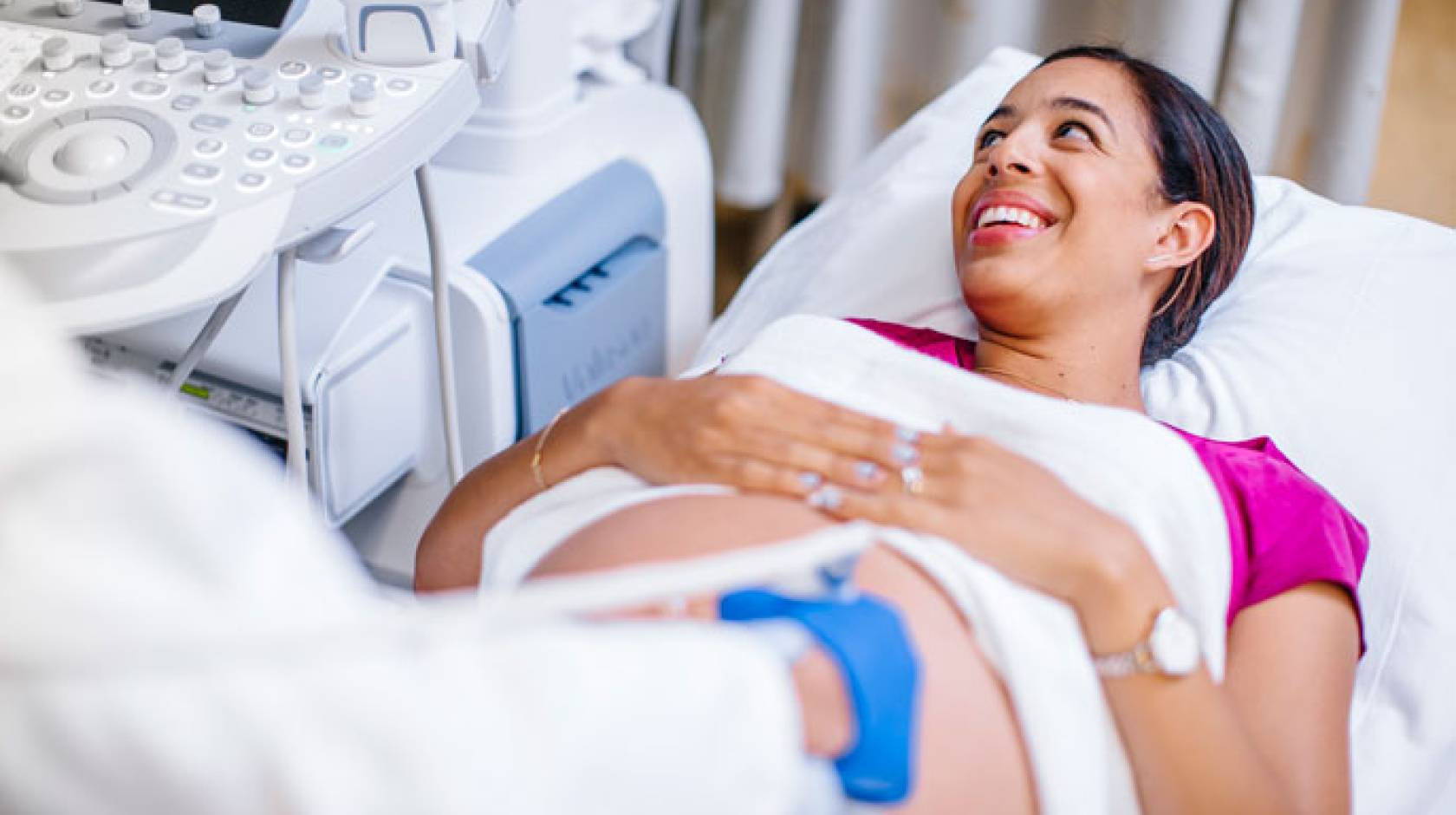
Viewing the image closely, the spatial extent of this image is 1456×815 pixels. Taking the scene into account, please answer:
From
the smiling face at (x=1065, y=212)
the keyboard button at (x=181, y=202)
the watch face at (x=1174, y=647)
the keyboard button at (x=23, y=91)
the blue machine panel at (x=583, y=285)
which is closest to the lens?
the watch face at (x=1174, y=647)

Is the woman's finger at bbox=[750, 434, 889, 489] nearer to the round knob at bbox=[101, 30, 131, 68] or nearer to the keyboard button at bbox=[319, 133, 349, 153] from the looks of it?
the keyboard button at bbox=[319, 133, 349, 153]

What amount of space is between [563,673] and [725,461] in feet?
1.44

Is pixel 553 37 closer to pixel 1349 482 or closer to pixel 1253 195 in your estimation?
pixel 1253 195

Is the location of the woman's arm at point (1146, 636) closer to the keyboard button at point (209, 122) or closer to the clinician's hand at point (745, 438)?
the clinician's hand at point (745, 438)

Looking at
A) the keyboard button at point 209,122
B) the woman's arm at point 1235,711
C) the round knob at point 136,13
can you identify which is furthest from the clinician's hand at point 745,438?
the round knob at point 136,13

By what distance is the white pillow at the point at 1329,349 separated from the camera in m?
1.21

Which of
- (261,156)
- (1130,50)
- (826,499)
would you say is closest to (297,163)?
(261,156)

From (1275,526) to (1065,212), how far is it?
34cm

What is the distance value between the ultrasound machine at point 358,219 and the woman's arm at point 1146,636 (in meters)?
0.51

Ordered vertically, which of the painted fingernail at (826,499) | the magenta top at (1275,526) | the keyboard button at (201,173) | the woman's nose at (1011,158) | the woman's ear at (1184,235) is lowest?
the magenta top at (1275,526)

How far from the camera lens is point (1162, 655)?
0.91 meters

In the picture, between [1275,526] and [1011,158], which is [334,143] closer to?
[1011,158]

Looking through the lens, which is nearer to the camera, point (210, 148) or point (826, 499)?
point (826, 499)

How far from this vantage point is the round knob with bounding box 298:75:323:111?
1153mm
